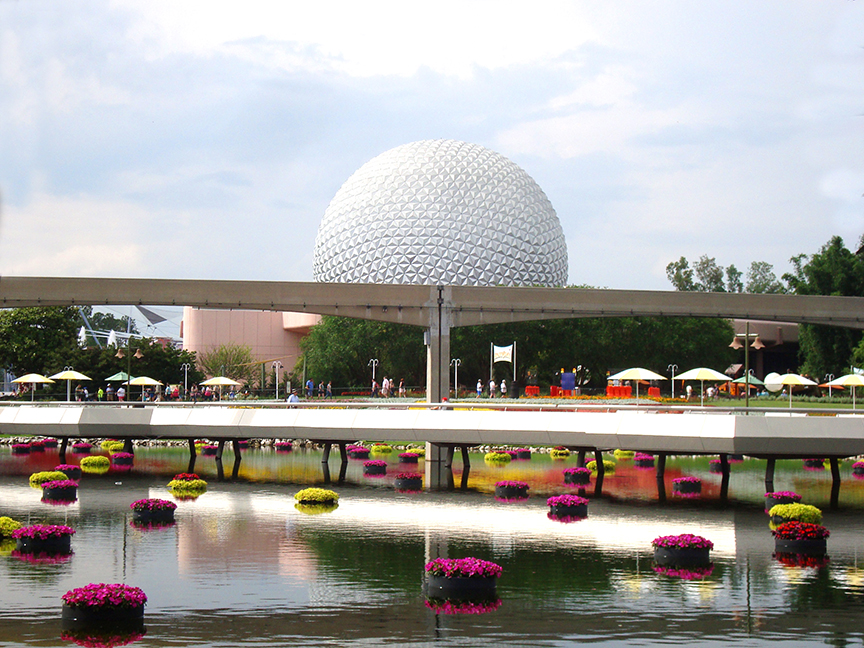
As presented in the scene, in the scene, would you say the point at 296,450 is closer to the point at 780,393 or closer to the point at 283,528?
the point at 283,528

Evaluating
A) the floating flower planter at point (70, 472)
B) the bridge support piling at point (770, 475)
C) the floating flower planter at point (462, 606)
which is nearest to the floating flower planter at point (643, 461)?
the bridge support piling at point (770, 475)

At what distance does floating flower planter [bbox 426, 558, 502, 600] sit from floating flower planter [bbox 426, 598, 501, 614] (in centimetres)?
26

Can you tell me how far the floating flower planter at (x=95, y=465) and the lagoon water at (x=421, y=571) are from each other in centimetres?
493

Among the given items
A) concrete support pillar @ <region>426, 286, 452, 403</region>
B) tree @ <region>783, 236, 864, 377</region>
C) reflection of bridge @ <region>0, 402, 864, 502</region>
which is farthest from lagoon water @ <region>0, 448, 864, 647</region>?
tree @ <region>783, 236, 864, 377</region>

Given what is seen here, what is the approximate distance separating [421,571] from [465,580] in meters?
2.17

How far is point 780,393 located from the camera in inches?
2677

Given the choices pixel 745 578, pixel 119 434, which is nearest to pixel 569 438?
pixel 745 578

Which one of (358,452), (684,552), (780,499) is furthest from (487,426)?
(684,552)

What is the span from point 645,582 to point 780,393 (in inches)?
2104

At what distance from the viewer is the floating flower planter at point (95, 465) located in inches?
1451

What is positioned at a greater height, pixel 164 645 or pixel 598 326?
pixel 598 326

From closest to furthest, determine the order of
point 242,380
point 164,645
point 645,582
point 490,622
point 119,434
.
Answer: point 164,645
point 490,622
point 645,582
point 119,434
point 242,380

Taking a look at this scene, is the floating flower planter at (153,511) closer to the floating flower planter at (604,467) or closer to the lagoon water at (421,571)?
the lagoon water at (421,571)

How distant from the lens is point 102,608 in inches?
579
